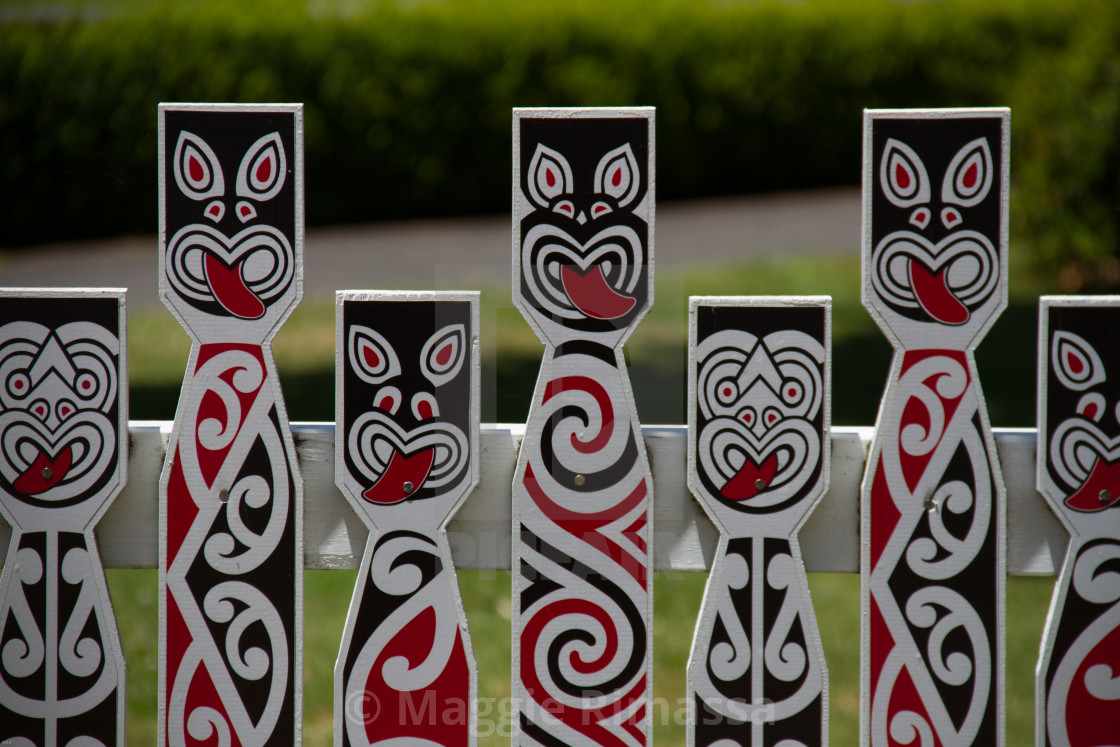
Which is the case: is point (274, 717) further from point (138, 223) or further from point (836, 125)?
point (836, 125)

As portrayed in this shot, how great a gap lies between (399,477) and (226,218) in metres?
0.42

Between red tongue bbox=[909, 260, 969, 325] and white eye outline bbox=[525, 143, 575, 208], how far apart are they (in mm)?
473

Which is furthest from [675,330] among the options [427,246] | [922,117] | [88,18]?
[88,18]

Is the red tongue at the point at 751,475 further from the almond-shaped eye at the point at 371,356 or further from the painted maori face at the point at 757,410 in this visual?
the almond-shaped eye at the point at 371,356

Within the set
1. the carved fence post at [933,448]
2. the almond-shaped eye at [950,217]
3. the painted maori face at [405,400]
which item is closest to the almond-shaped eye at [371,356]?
the painted maori face at [405,400]

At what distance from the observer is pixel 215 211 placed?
1.43 m

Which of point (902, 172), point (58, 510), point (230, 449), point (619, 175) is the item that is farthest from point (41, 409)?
point (902, 172)

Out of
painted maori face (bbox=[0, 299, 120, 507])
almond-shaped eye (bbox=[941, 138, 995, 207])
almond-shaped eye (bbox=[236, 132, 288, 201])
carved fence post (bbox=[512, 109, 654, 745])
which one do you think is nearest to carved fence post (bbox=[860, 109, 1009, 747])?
almond-shaped eye (bbox=[941, 138, 995, 207])

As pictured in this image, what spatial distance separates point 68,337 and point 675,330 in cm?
476

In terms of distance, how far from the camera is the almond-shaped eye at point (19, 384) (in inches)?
57.7

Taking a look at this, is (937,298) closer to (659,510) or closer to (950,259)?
(950,259)

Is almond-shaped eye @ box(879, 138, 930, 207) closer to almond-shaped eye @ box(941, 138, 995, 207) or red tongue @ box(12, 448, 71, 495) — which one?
almond-shaped eye @ box(941, 138, 995, 207)

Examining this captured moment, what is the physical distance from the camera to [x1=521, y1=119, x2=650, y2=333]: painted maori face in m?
1.38

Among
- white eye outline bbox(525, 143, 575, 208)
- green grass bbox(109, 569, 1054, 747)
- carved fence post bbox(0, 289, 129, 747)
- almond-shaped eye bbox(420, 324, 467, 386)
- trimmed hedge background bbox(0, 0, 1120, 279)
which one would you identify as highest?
trimmed hedge background bbox(0, 0, 1120, 279)
